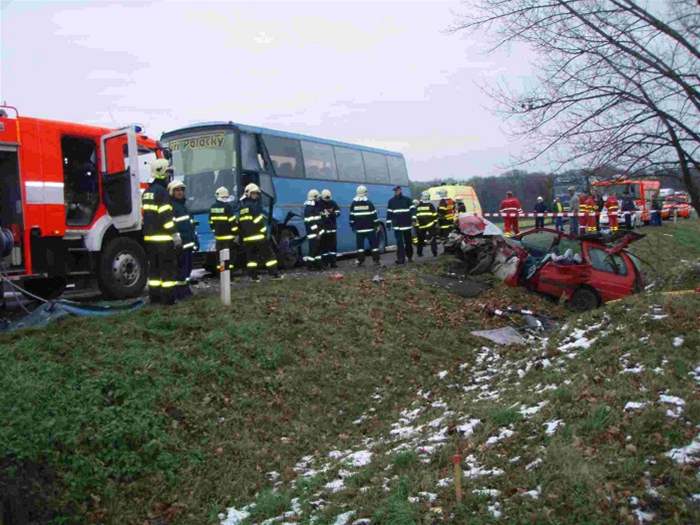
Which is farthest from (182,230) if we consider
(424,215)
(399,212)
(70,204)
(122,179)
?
(424,215)

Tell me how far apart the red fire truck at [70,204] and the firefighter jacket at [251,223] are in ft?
6.30

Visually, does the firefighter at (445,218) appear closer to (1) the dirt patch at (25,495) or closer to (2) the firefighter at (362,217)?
(2) the firefighter at (362,217)

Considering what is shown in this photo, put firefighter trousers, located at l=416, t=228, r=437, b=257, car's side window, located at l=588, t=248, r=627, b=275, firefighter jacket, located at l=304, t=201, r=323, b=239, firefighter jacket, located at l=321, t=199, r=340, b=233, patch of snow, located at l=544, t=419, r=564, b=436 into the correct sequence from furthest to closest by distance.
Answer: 1. firefighter trousers, located at l=416, t=228, r=437, b=257
2. firefighter jacket, located at l=321, t=199, r=340, b=233
3. firefighter jacket, located at l=304, t=201, r=323, b=239
4. car's side window, located at l=588, t=248, r=627, b=275
5. patch of snow, located at l=544, t=419, r=564, b=436

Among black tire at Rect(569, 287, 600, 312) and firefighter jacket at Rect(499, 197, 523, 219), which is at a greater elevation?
firefighter jacket at Rect(499, 197, 523, 219)

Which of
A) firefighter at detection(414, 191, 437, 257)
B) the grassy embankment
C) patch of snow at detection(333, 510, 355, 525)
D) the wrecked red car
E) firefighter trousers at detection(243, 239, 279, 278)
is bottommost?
patch of snow at detection(333, 510, 355, 525)

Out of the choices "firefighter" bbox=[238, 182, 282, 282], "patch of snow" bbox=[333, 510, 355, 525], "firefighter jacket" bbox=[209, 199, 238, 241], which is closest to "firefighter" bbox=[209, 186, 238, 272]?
"firefighter jacket" bbox=[209, 199, 238, 241]

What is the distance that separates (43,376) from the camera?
6645 millimetres

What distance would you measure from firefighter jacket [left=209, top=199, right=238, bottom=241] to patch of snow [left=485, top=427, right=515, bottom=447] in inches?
297

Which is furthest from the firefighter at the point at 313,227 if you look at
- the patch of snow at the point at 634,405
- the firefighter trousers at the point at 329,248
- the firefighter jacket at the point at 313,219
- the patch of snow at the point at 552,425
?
the patch of snow at the point at 634,405

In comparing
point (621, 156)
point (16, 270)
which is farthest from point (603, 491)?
point (16, 270)

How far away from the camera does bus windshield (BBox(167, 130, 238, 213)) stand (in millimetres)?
15727

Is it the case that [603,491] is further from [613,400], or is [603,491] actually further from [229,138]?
[229,138]

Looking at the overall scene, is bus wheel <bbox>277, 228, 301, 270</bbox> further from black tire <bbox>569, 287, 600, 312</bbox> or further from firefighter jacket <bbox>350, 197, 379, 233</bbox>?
black tire <bbox>569, 287, 600, 312</bbox>

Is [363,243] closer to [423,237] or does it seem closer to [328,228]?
[328,228]
